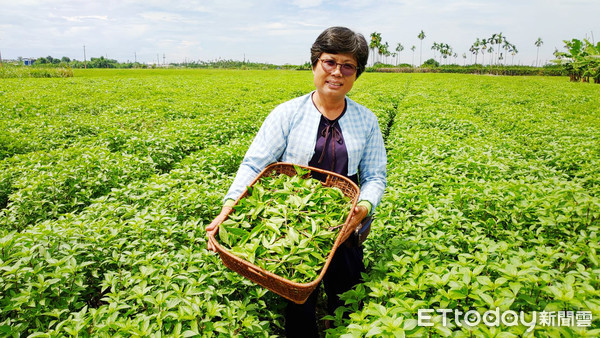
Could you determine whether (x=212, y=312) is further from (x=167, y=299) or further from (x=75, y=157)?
(x=75, y=157)

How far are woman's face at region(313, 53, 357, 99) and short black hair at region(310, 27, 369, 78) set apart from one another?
1.3 inches

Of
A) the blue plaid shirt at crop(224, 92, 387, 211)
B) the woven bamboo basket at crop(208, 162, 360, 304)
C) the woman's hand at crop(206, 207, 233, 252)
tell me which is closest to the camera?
the woven bamboo basket at crop(208, 162, 360, 304)

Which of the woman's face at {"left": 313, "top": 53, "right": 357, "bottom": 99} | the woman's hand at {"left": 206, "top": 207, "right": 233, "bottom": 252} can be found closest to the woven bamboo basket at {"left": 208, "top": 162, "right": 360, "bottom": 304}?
the woman's hand at {"left": 206, "top": 207, "right": 233, "bottom": 252}

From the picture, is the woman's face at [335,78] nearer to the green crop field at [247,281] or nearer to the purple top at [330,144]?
the purple top at [330,144]

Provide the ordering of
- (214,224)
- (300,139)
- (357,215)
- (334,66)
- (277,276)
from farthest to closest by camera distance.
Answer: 1. (300,139)
2. (334,66)
3. (357,215)
4. (214,224)
5. (277,276)

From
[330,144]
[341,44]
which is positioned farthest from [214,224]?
[341,44]

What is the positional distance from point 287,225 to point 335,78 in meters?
1.06

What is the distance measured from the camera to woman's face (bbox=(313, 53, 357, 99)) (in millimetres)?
2154

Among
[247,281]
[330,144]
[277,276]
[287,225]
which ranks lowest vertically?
[247,281]

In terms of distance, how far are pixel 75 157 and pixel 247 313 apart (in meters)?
5.02

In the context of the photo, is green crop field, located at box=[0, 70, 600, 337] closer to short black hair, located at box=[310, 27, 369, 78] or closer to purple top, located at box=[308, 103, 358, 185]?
purple top, located at box=[308, 103, 358, 185]

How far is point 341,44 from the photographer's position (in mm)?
2111

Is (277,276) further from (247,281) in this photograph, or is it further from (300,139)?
(300,139)

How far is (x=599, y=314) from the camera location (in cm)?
154
